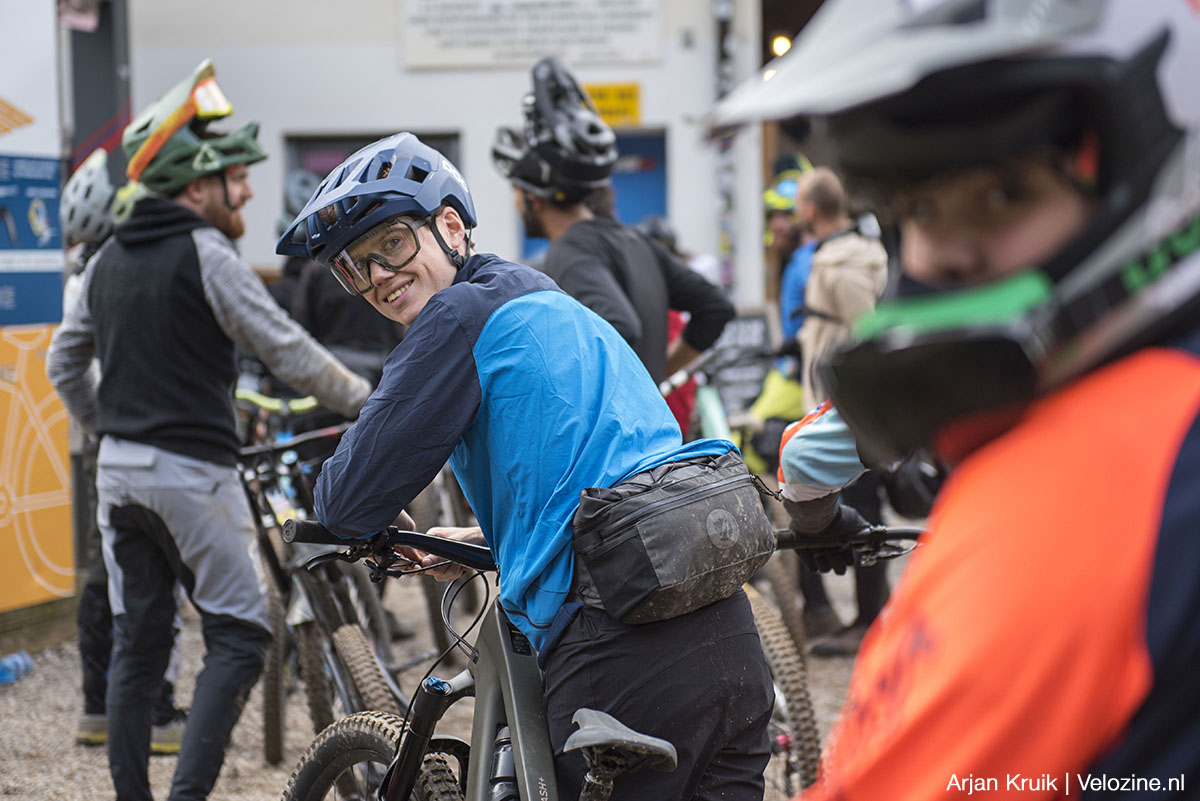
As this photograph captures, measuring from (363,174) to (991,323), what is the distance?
5.47 feet

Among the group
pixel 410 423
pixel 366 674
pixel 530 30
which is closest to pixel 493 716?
pixel 410 423

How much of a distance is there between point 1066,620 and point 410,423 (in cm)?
137

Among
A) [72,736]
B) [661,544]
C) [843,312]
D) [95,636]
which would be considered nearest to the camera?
[661,544]

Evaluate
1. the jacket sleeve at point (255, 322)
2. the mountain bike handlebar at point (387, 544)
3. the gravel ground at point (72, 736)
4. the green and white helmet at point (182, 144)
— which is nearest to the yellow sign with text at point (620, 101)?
the gravel ground at point (72, 736)

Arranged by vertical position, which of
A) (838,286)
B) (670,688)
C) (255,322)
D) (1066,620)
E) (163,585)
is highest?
(1066,620)

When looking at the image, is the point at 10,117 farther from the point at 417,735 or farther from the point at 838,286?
the point at 417,735

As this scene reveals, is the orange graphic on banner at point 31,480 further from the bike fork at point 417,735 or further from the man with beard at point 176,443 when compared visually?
the bike fork at point 417,735

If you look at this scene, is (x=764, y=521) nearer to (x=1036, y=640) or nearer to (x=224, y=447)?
(x=1036, y=640)

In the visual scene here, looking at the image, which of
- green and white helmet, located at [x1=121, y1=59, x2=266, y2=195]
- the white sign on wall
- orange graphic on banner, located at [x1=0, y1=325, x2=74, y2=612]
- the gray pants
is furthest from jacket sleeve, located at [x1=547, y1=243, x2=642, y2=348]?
the white sign on wall

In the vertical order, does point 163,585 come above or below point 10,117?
below

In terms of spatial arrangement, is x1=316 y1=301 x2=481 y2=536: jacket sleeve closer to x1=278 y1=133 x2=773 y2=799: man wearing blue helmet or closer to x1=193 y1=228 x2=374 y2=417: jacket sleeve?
x1=278 y1=133 x2=773 y2=799: man wearing blue helmet

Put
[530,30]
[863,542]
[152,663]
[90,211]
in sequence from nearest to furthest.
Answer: [863,542] < [152,663] < [90,211] < [530,30]

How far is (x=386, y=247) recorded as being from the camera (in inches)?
89.8

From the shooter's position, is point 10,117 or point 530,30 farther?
point 530,30
